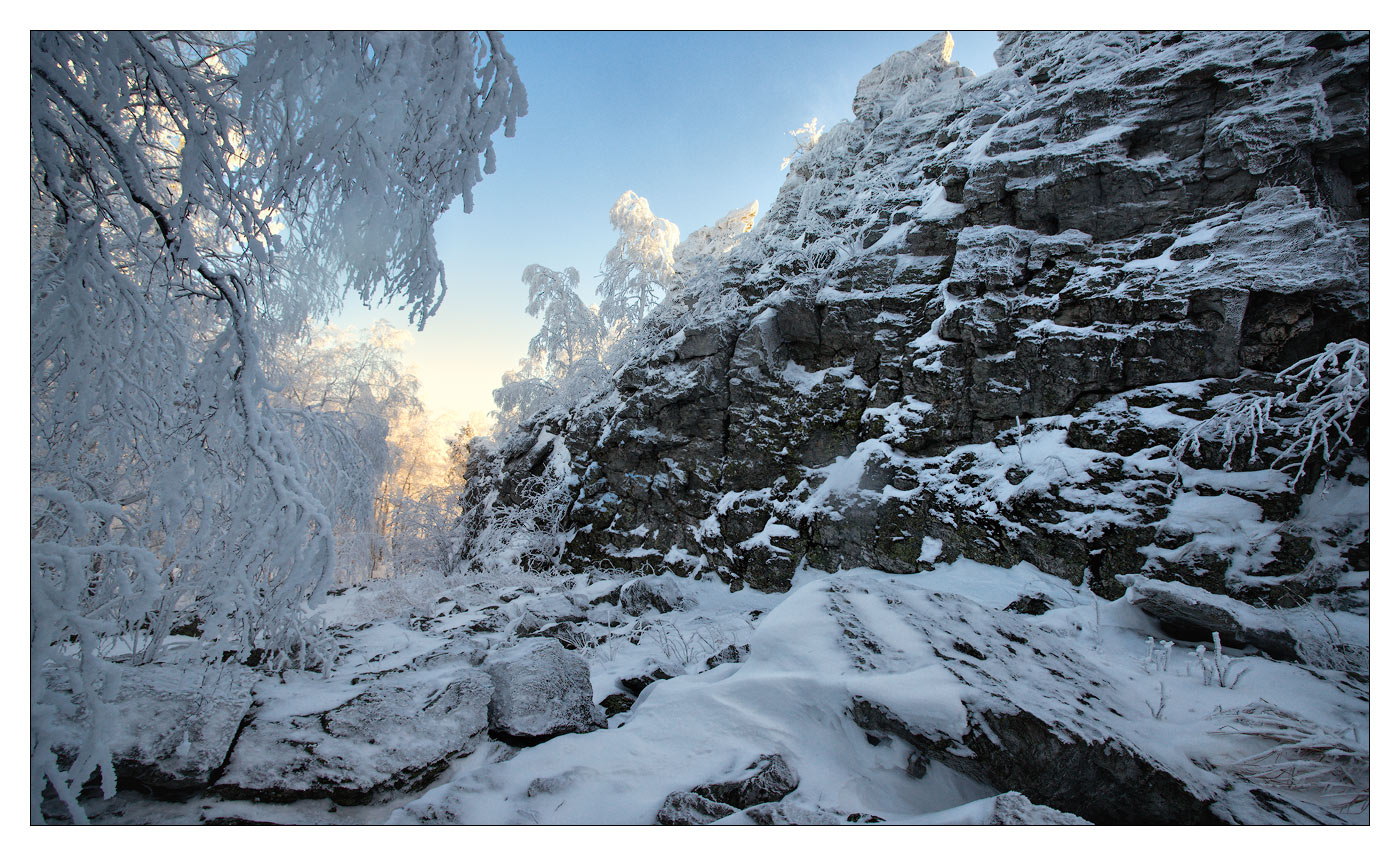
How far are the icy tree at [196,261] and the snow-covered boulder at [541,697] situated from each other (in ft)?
3.27

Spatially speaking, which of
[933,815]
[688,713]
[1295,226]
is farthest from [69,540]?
[1295,226]

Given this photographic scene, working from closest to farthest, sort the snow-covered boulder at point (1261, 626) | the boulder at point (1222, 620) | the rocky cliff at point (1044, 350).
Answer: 1. the snow-covered boulder at point (1261, 626)
2. the boulder at point (1222, 620)
3. the rocky cliff at point (1044, 350)

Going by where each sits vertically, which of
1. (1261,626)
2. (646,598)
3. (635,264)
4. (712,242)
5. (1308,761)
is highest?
(712,242)

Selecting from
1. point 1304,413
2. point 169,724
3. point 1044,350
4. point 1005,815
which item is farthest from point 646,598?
point 1304,413

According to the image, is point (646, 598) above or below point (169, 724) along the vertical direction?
below

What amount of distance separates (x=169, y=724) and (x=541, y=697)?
1.40 m

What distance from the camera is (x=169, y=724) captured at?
1.96 meters

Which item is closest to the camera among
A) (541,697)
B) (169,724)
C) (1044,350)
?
(169,724)

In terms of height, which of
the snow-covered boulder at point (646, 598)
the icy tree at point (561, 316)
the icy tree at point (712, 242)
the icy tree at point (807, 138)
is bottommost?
the snow-covered boulder at point (646, 598)

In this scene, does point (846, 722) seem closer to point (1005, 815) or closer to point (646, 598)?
→ point (1005, 815)

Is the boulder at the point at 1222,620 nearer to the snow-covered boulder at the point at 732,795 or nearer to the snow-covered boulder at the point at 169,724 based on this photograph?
the snow-covered boulder at the point at 732,795

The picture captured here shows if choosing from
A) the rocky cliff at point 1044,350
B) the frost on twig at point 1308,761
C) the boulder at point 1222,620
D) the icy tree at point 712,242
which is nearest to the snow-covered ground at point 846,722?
the frost on twig at point 1308,761

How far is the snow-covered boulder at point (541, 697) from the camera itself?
2.32m

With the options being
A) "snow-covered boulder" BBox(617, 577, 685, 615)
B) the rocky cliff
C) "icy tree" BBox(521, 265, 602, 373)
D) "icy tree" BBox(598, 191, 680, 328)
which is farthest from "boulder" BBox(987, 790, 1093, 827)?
"icy tree" BBox(521, 265, 602, 373)
